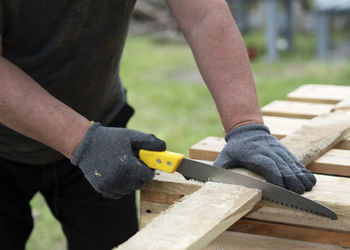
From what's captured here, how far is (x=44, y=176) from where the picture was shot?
266 centimetres

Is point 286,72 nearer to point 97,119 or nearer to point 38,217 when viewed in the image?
point 38,217

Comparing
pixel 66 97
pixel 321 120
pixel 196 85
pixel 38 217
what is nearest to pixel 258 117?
pixel 321 120

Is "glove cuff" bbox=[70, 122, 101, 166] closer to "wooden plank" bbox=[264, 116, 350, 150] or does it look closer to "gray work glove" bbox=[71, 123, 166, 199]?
"gray work glove" bbox=[71, 123, 166, 199]

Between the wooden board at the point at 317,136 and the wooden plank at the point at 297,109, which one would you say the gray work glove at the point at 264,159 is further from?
the wooden plank at the point at 297,109

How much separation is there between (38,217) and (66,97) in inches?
101

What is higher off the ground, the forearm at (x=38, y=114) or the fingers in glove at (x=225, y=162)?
the forearm at (x=38, y=114)

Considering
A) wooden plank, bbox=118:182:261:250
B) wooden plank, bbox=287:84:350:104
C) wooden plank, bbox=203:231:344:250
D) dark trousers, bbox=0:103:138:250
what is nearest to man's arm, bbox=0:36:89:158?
wooden plank, bbox=118:182:261:250

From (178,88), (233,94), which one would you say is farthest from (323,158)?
(178,88)

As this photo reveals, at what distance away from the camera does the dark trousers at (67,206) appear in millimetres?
2637

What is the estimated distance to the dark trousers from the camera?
2637mm

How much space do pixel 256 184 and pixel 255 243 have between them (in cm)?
23

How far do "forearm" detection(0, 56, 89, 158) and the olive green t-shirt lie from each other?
30 cm

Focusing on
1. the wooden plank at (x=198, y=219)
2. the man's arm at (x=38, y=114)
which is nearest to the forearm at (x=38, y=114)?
the man's arm at (x=38, y=114)

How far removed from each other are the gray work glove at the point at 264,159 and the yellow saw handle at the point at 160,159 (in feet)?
0.62
